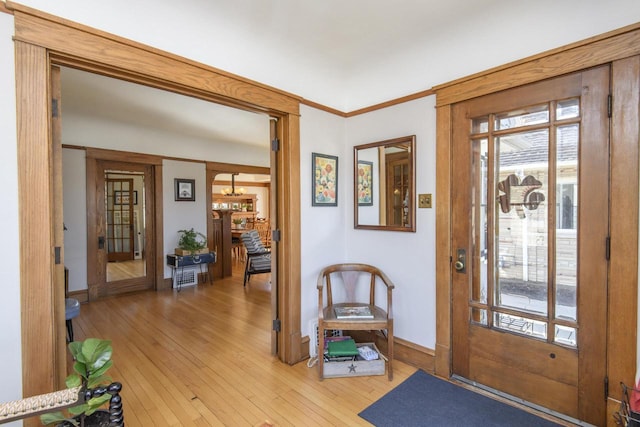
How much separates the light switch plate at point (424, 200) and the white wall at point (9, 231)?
2.58m

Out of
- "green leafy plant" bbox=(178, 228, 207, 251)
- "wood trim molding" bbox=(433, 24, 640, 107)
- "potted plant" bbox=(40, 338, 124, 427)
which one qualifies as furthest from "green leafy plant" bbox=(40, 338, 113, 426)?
"green leafy plant" bbox=(178, 228, 207, 251)

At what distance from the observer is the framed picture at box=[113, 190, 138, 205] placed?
4895mm

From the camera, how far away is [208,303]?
441 cm

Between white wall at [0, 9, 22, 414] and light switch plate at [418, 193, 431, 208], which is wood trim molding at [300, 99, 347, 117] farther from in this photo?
white wall at [0, 9, 22, 414]

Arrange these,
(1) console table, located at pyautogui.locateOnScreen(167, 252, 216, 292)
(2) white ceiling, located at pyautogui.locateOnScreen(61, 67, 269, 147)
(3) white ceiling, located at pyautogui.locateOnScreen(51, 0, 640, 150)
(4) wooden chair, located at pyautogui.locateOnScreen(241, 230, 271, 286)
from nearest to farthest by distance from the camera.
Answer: (3) white ceiling, located at pyautogui.locateOnScreen(51, 0, 640, 150)
(2) white ceiling, located at pyautogui.locateOnScreen(61, 67, 269, 147)
(1) console table, located at pyautogui.locateOnScreen(167, 252, 216, 292)
(4) wooden chair, located at pyautogui.locateOnScreen(241, 230, 271, 286)

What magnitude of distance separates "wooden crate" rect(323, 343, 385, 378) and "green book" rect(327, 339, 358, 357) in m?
0.07

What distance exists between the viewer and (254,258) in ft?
17.6

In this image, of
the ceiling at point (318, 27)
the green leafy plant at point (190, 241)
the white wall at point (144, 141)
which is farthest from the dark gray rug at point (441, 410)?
the green leafy plant at point (190, 241)

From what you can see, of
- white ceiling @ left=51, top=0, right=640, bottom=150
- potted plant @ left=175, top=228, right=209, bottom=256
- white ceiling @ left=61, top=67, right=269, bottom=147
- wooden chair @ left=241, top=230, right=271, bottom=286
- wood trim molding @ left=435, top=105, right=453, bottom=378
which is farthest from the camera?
wooden chair @ left=241, top=230, right=271, bottom=286

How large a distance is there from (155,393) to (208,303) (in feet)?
7.29

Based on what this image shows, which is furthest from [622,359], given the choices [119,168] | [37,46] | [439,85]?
[119,168]

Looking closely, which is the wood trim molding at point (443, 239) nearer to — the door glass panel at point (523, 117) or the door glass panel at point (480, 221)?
the door glass panel at point (480, 221)

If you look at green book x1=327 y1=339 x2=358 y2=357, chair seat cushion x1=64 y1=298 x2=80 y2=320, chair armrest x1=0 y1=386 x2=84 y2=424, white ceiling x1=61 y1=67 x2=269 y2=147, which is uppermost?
white ceiling x1=61 y1=67 x2=269 y2=147

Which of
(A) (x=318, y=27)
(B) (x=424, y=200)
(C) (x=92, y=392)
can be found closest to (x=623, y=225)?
(B) (x=424, y=200)
